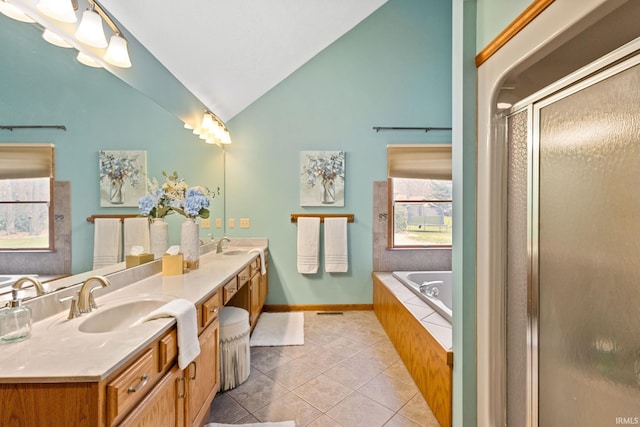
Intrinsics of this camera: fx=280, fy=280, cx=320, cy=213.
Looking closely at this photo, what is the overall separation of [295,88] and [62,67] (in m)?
2.34

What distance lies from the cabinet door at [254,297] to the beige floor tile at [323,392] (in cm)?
81

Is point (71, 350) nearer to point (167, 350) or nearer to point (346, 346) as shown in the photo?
point (167, 350)

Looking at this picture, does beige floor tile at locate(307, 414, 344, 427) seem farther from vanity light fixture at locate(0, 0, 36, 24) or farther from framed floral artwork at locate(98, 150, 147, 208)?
vanity light fixture at locate(0, 0, 36, 24)

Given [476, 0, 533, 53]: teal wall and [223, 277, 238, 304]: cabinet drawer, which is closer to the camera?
[476, 0, 533, 53]: teal wall

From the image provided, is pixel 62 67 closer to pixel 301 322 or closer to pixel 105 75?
pixel 105 75

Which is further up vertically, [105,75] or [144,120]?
[105,75]

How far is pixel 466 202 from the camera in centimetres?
124

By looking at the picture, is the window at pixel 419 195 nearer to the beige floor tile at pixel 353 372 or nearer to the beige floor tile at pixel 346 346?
the beige floor tile at pixel 346 346

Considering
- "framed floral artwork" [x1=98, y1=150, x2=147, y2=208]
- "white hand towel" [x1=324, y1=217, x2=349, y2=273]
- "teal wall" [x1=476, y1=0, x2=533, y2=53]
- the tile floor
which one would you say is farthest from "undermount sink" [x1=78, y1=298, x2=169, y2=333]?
"white hand towel" [x1=324, y1=217, x2=349, y2=273]

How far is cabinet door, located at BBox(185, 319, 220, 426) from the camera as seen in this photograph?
127 centimetres

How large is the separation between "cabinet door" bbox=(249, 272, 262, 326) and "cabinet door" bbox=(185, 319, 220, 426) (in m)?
0.87

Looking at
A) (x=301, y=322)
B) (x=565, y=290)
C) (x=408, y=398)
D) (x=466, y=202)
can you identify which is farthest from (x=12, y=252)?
(x=301, y=322)

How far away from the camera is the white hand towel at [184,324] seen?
111 cm

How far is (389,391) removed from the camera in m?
1.86
